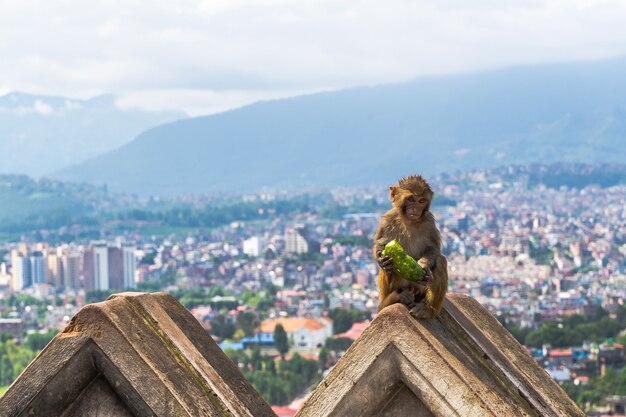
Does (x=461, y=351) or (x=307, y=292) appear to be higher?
(x=461, y=351)

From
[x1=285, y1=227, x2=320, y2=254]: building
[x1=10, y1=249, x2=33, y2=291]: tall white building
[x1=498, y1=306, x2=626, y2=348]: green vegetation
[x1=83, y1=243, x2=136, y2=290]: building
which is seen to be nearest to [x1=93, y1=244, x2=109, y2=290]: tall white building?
[x1=83, y1=243, x2=136, y2=290]: building

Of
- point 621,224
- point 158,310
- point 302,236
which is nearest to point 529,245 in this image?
point 302,236

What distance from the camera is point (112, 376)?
2773 millimetres

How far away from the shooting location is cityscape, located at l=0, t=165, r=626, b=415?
78.7m

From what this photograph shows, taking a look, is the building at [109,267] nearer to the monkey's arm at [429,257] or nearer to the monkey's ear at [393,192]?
the monkey's ear at [393,192]

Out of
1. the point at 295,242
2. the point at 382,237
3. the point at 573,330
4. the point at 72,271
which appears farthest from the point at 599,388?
the point at 295,242

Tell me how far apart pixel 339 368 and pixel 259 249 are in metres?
164

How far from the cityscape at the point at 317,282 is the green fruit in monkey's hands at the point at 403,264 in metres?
55.6

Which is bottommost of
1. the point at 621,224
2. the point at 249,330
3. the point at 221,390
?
the point at 621,224

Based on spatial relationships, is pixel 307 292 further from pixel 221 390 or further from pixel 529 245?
pixel 221 390

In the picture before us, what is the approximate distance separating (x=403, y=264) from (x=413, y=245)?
22 centimetres

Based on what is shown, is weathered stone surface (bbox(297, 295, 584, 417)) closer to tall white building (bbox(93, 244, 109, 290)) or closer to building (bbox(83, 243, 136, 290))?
building (bbox(83, 243, 136, 290))

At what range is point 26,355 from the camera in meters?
82.2

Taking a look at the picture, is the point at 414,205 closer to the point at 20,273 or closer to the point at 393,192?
the point at 393,192
